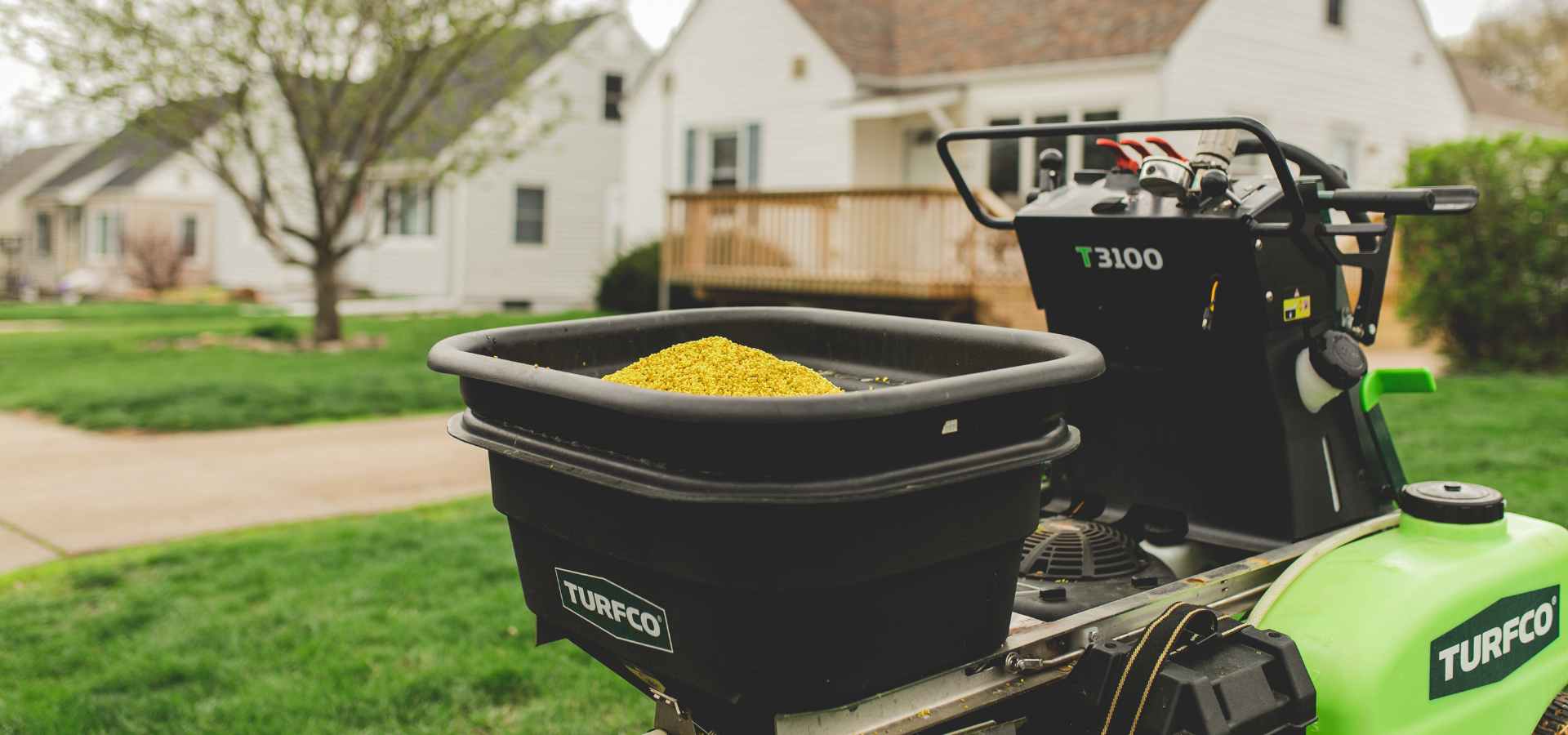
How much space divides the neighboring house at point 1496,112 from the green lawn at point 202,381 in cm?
1730

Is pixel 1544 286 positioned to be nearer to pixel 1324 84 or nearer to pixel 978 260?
pixel 978 260

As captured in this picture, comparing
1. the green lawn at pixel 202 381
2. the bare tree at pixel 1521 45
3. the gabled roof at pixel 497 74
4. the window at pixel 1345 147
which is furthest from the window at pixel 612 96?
the bare tree at pixel 1521 45

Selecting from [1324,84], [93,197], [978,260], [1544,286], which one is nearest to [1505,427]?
[1544,286]

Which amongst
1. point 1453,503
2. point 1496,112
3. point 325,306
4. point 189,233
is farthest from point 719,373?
point 189,233

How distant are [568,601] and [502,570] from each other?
2.86 metres

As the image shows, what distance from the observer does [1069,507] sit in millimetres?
2859

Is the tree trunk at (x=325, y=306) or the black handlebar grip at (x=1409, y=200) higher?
the black handlebar grip at (x=1409, y=200)

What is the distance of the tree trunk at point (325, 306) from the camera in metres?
13.2

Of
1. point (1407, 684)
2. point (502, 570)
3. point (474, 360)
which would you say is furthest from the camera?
point (502, 570)

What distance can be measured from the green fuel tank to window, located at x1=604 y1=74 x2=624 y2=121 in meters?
21.7

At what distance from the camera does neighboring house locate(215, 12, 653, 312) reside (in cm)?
→ 2131

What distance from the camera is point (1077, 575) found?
2.47 m

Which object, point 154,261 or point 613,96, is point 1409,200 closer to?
point 613,96

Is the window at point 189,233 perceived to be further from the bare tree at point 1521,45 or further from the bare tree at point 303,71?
the bare tree at point 1521,45
